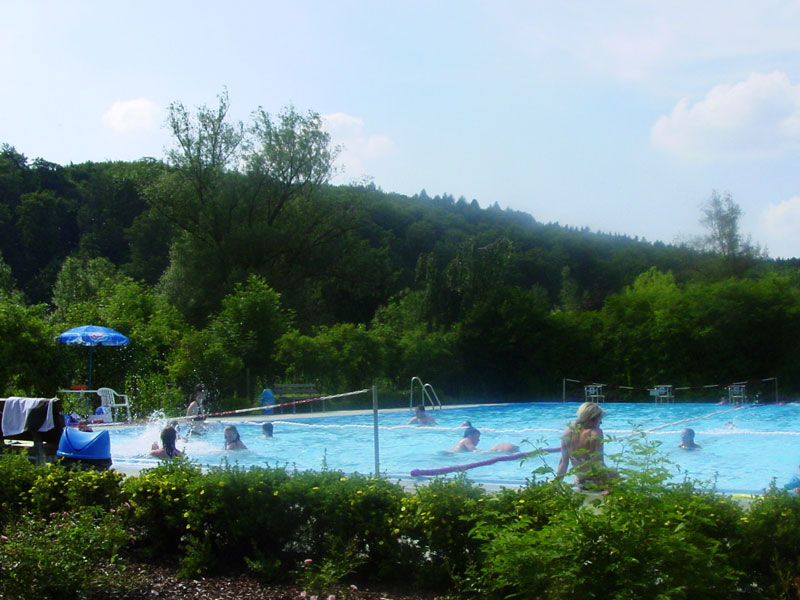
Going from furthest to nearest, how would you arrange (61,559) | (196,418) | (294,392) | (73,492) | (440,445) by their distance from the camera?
(294,392)
(440,445)
(196,418)
(73,492)
(61,559)

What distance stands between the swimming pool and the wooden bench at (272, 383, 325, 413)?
162 cm

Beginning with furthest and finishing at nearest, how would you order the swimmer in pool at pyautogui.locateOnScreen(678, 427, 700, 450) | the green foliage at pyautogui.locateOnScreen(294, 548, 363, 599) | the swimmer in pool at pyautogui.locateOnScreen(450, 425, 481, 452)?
the swimmer in pool at pyautogui.locateOnScreen(450, 425, 481, 452) < the swimmer in pool at pyautogui.locateOnScreen(678, 427, 700, 450) < the green foliage at pyautogui.locateOnScreen(294, 548, 363, 599)

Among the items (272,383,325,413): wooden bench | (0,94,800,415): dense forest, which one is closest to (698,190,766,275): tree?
(0,94,800,415): dense forest

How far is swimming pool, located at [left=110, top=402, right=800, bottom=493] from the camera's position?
13.6 m

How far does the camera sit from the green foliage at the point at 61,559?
188 inches

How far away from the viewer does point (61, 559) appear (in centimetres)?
487

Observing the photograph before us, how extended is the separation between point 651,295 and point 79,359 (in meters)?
21.9

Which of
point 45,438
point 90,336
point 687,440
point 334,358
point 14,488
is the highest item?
point 90,336

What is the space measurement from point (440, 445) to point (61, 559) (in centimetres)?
1266

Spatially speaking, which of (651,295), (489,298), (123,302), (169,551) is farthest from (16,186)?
(169,551)

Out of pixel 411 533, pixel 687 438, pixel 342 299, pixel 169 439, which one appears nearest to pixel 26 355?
pixel 169 439

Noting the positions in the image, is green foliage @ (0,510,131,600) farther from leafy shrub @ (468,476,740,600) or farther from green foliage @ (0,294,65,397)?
green foliage @ (0,294,65,397)

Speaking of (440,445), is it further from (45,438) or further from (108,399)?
(45,438)

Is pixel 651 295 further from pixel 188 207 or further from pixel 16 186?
pixel 16 186
